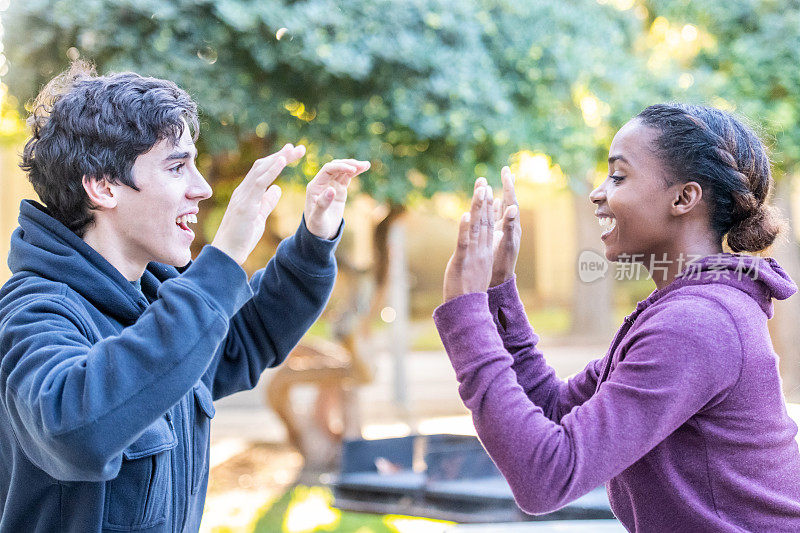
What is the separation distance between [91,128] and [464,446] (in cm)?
274

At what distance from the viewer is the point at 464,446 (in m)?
3.68

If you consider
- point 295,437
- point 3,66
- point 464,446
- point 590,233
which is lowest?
point 295,437

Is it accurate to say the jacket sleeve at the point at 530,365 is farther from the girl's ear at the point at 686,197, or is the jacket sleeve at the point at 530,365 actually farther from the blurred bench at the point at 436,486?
the blurred bench at the point at 436,486

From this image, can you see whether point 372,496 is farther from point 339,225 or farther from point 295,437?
point 339,225

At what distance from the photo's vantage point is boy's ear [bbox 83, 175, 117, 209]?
1308 millimetres

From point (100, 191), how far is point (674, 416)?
3.21ft

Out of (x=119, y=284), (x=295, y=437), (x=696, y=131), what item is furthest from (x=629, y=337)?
(x=295, y=437)

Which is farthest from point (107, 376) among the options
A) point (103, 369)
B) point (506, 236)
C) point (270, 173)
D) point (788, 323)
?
point (788, 323)

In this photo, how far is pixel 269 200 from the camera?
4.34 ft

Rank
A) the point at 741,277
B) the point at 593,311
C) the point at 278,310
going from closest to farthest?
the point at 741,277 → the point at 278,310 → the point at 593,311

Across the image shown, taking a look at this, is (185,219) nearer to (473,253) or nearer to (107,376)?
(107,376)

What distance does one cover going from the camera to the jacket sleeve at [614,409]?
3.40 feet

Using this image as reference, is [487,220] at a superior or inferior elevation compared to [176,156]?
inferior

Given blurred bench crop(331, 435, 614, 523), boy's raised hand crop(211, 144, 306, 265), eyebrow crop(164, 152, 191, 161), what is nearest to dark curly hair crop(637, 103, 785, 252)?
boy's raised hand crop(211, 144, 306, 265)
